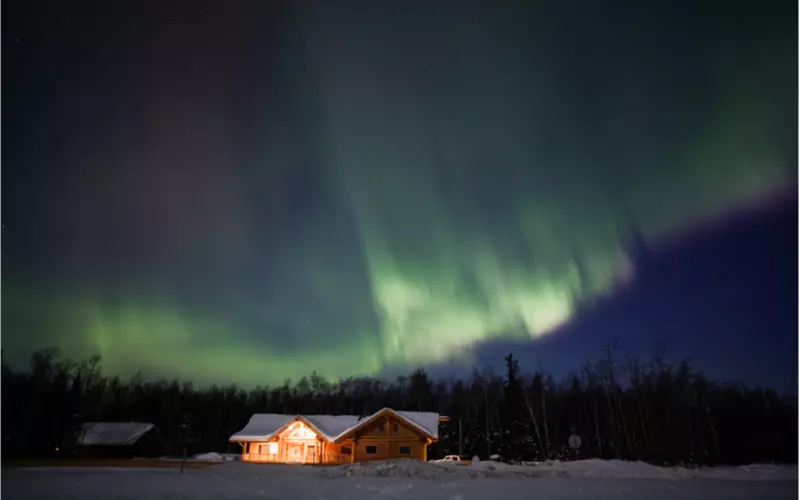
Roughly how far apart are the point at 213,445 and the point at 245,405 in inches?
69.7

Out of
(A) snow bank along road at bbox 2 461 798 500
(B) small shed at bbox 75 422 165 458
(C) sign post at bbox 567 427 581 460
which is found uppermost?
(B) small shed at bbox 75 422 165 458

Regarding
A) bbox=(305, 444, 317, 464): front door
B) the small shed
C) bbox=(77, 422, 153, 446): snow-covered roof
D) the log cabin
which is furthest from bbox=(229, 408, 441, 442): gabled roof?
bbox=(77, 422, 153, 446): snow-covered roof

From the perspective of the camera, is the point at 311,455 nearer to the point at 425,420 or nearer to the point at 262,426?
the point at 262,426

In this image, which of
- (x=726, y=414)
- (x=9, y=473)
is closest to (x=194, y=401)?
(x=9, y=473)

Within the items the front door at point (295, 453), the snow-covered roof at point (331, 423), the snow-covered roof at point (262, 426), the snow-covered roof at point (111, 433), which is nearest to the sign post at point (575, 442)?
the snow-covered roof at point (331, 423)

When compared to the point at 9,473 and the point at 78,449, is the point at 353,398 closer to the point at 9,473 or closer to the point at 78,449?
the point at 78,449

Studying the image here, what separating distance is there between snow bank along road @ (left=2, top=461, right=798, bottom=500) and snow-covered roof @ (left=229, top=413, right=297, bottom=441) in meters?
2.19

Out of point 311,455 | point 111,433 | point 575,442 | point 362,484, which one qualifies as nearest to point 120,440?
point 111,433

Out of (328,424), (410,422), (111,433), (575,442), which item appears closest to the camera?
(111,433)

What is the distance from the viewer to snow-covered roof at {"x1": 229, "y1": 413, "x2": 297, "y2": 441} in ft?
53.2

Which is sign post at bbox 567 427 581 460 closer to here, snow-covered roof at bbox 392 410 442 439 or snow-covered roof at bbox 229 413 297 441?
snow-covered roof at bbox 392 410 442 439

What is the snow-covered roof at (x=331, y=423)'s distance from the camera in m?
16.1

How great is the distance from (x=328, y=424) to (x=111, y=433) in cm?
537

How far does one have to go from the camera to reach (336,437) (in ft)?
52.4
